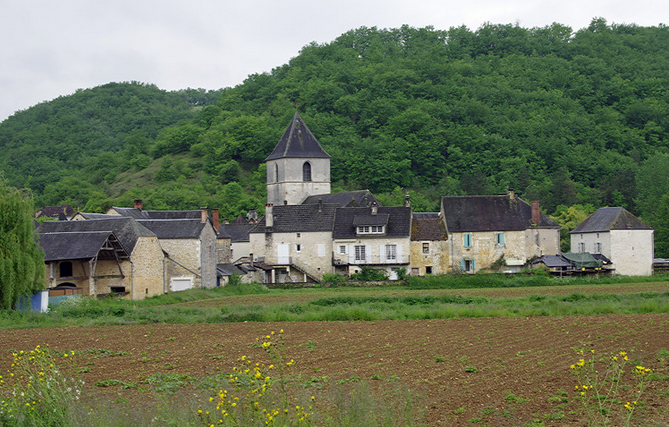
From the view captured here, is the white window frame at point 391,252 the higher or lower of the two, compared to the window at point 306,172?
→ lower

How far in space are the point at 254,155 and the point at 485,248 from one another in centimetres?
4803

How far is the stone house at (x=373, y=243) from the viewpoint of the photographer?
1980 inches

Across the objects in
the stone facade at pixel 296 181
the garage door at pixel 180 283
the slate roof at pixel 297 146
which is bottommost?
the garage door at pixel 180 283

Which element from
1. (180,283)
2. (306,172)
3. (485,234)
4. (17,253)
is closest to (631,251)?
(485,234)

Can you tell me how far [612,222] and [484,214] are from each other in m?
7.93

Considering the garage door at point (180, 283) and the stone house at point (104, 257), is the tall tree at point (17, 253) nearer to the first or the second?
the stone house at point (104, 257)

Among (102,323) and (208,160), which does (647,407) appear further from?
(208,160)

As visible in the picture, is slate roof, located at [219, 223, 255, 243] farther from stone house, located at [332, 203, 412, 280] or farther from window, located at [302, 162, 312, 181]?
stone house, located at [332, 203, 412, 280]

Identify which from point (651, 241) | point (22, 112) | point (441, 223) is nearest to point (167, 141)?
point (22, 112)

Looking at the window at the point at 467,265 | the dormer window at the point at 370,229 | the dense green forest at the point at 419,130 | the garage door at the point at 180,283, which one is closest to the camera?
the garage door at the point at 180,283

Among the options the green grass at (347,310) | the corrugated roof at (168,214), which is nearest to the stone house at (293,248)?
the corrugated roof at (168,214)

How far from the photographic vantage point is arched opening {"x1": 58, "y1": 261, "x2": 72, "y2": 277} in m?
35.0

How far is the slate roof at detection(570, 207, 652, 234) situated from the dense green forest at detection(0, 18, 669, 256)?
13.9 m

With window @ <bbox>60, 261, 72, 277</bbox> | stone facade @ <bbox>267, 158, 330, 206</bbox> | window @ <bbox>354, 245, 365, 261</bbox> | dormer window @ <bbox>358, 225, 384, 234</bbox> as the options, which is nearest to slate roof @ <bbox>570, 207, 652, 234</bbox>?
dormer window @ <bbox>358, 225, 384, 234</bbox>
